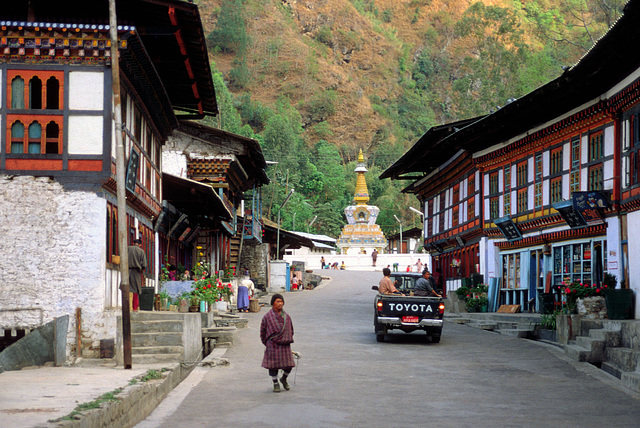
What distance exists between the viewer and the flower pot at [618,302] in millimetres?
19406

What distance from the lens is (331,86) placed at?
155500mm

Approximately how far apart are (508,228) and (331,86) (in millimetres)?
128564

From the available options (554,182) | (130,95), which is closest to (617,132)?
(554,182)

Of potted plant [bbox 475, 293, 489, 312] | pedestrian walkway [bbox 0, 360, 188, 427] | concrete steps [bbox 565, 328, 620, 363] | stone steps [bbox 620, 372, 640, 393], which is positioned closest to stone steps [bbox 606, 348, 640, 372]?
concrete steps [bbox 565, 328, 620, 363]

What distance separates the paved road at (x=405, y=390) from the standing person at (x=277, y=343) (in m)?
0.39

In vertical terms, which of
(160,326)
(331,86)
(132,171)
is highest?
(331,86)

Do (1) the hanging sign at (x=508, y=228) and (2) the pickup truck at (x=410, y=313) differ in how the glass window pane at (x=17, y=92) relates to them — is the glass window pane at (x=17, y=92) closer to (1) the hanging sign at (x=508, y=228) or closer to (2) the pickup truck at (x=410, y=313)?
(2) the pickup truck at (x=410, y=313)

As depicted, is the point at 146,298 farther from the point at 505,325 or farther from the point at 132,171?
the point at 505,325

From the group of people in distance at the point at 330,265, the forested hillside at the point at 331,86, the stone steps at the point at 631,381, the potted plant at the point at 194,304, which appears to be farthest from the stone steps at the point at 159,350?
the forested hillside at the point at 331,86

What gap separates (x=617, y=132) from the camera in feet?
69.5

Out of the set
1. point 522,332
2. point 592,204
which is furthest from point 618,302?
point 522,332

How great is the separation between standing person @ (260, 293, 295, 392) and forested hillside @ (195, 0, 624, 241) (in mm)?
76263

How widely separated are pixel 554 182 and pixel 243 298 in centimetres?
1355

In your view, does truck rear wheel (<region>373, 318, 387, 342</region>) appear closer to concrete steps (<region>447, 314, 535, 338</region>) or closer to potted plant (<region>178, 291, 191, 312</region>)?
concrete steps (<region>447, 314, 535, 338</region>)
